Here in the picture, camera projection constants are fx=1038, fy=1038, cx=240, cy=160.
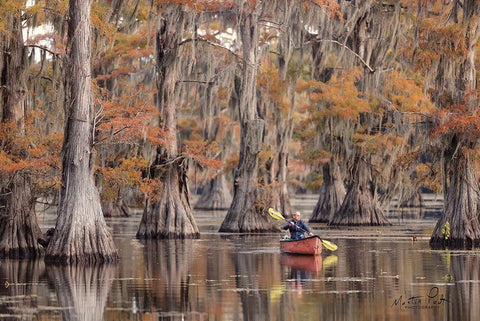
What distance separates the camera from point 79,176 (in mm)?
26391

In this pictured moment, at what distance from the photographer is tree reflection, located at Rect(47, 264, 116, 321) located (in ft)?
53.9

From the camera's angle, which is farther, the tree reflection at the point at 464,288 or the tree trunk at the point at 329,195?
the tree trunk at the point at 329,195

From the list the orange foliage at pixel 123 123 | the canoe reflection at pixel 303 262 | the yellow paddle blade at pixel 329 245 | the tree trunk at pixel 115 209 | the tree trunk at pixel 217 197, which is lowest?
the canoe reflection at pixel 303 262

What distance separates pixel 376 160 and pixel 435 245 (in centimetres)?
1829

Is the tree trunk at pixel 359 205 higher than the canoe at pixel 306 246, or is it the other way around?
the tree trunk at pixel 359 205

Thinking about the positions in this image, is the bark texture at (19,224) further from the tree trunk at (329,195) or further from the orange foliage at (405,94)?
the tree trunk at (329,195)

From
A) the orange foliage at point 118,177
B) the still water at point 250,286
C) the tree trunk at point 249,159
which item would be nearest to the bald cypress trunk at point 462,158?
the still water at point 250,286

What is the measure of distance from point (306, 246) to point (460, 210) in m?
5.13

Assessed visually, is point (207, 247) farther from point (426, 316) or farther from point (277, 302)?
point (426, 316)

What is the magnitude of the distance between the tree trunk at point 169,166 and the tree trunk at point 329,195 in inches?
529

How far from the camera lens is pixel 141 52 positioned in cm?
5006

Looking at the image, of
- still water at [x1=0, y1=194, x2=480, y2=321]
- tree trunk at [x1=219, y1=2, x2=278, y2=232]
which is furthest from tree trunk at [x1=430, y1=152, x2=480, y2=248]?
tree trunk at [x1=219, y1=2, x2=278, y2=232]

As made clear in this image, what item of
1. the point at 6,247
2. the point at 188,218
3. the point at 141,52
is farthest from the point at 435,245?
the point at 141,52

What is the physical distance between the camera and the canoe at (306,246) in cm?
2902
